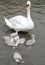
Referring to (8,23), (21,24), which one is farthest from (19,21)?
(8,23)

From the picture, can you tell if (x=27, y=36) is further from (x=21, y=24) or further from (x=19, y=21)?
(x=19, y=21)

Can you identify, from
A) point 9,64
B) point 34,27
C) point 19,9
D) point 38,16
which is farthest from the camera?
point 19,9

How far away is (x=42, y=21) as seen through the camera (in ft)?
38.9

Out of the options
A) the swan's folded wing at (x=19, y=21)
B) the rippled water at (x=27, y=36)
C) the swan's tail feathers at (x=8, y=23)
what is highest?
the swan's folded wing at (x=19, y=21)

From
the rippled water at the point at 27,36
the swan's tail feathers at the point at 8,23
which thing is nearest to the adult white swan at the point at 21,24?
the swan's tail feathers at the point at 8,23

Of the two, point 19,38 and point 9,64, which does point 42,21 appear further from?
point 9,64

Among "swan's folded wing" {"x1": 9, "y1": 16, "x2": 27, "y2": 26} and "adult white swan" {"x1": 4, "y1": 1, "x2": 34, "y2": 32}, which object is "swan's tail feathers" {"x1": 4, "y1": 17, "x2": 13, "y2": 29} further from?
"swan's folded wing" {"x1": 9, "y1": 16, "x2": 27, "y2": 26}

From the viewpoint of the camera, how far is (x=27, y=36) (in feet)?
35.2

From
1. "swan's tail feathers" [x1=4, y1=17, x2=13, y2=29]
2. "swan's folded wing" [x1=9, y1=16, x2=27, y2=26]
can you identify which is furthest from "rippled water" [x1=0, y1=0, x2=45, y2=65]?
"swan's folded wing" [x1=9, y1=16, x2=27, y2=26]

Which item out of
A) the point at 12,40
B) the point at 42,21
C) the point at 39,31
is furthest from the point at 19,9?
the point at 12,40

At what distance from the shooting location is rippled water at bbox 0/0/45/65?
8711 mm

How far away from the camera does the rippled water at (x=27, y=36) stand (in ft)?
28.6

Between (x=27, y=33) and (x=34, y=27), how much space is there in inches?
22.4

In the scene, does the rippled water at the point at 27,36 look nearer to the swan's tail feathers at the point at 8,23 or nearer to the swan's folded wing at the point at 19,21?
the swan's tail feathers at the point at 8,23
